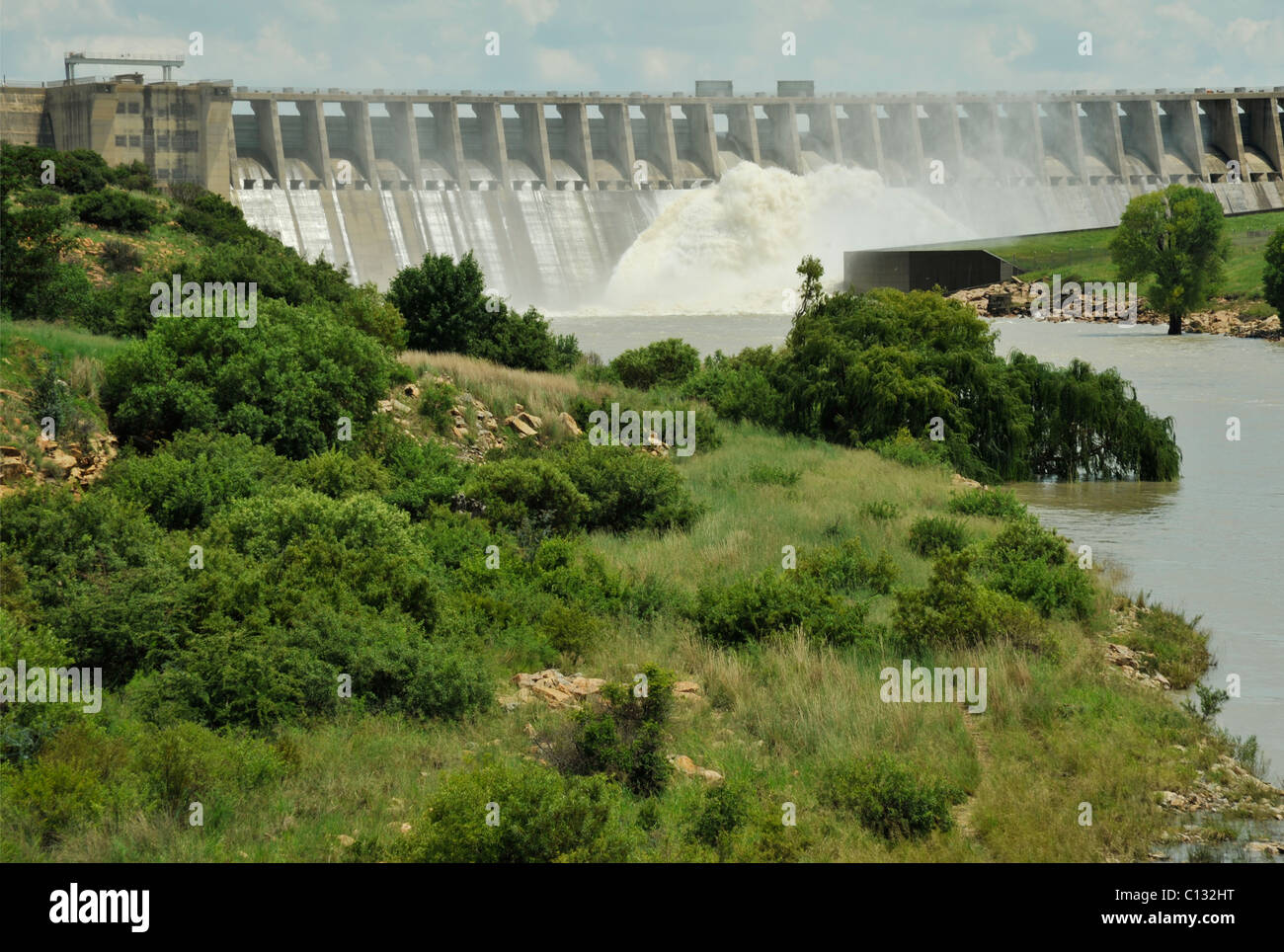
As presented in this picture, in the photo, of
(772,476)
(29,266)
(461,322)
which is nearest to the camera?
(772,476)

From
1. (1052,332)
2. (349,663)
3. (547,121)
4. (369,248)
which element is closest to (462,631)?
(349,663)

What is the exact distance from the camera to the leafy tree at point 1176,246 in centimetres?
6303

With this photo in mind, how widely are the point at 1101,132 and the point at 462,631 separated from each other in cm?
9078

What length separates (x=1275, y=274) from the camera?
6069 centimetres

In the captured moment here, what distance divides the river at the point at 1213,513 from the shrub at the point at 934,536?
2.30m

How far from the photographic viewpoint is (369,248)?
6775 centimetres

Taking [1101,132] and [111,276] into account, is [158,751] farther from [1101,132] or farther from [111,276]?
[1101,132]

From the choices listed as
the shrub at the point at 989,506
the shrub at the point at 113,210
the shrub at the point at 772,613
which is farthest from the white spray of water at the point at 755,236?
the shrub at the point at 772,613

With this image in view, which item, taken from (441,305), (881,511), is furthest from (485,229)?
(881,511)

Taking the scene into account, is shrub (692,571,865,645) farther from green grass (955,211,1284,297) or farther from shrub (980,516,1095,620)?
green grass (955,211,1284,297)

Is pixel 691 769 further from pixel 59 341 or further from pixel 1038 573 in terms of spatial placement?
pixel 59 341

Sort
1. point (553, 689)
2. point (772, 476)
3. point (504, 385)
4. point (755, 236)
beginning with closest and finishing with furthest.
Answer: point (553, 689) → point (772, 476) → point (504, 385) → point (755, 236)

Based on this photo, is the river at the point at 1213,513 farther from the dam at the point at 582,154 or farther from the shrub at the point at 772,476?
the dam at the point at 582,154

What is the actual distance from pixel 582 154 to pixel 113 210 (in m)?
41.8
